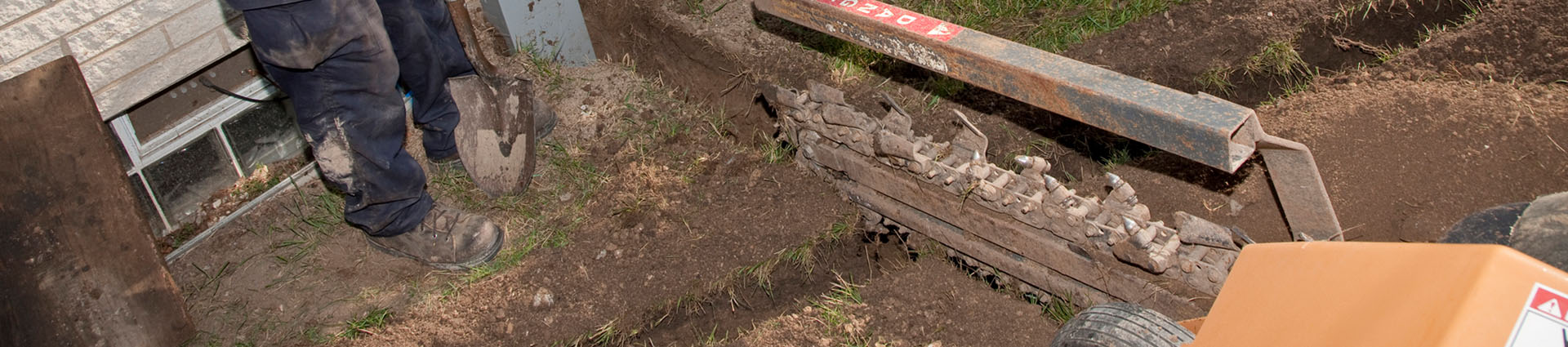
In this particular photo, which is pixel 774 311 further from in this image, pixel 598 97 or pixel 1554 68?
pixel 1554 68

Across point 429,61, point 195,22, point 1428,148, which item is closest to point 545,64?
point 429,61

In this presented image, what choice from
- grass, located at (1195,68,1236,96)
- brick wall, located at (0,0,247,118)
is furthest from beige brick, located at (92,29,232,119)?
grass, located at (1195,68,1236,96)

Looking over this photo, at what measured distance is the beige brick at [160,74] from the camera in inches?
136

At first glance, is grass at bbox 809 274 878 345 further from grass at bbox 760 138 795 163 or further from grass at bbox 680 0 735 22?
grass at bbox 680 0 735 22

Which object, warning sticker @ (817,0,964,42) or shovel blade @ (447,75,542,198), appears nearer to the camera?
warning sticker @ (817,0,964,42)

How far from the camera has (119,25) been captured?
3.38 metres

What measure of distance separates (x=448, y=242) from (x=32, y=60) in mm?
1433

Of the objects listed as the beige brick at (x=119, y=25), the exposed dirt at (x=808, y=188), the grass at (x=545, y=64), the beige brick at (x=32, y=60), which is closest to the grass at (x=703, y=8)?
the exposed dirt at (x=808, y=188)

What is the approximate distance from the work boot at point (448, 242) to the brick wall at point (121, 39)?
86 cm

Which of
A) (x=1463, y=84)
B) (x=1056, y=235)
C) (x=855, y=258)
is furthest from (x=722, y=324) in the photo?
(x=1463, y=84)

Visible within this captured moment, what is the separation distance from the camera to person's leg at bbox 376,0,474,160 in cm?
344

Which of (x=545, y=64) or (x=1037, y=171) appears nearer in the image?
(x=1037, y=171)

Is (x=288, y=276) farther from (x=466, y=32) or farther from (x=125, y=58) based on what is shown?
(x=466, y=32)

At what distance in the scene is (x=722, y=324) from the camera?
3.40m
